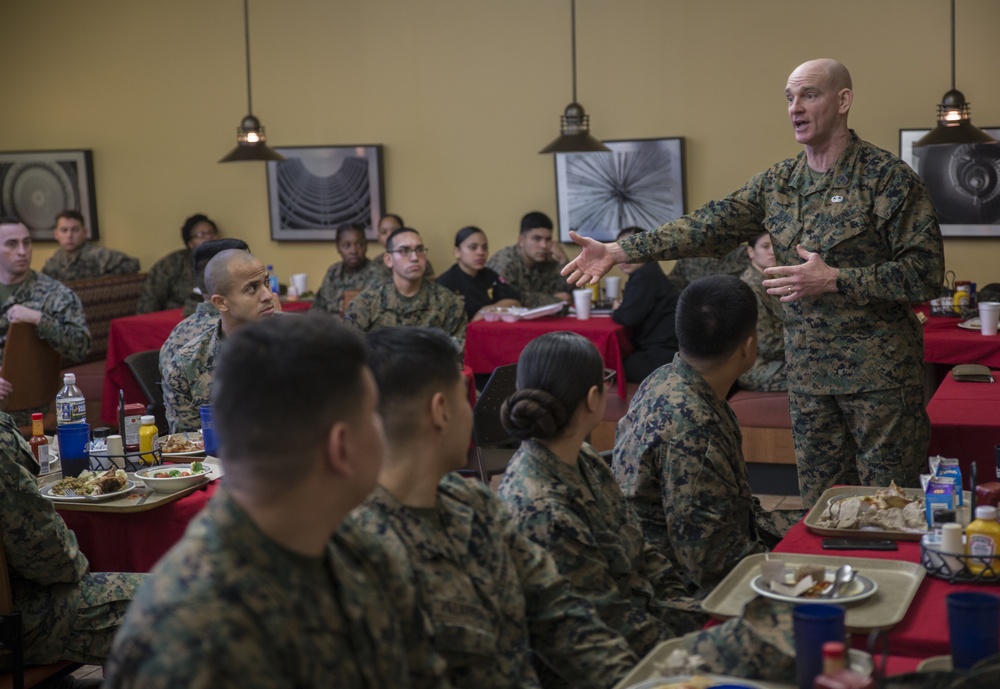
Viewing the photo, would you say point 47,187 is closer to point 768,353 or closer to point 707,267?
point 707,267

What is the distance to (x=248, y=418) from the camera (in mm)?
1358

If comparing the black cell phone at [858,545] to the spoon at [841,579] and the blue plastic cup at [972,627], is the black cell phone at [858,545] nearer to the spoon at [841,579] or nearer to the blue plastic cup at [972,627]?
the spoon at [841,579]

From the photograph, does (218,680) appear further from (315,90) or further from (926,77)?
(315,90)

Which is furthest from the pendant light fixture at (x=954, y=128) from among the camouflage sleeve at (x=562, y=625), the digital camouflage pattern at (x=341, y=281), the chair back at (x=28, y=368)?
the camouflage sleeve at (x=562, y=625)

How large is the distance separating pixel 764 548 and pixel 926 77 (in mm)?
5448

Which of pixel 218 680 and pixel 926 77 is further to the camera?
pixel 926 77

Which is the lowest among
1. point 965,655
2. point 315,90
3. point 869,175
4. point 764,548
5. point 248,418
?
point 764,548

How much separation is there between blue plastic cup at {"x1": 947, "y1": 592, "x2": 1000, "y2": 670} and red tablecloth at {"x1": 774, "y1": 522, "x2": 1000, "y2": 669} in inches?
6.0

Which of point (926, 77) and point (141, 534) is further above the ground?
point (926, 77)

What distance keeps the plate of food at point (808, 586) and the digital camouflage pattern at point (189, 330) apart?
2.49 m

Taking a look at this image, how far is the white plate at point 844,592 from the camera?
1.97 metres

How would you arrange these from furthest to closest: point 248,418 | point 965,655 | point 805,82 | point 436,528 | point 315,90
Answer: point 315,90
point 805,82
point 436,528
point 965,655
point 248,418

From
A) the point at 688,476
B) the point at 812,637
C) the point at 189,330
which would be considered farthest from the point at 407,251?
the point at 812,637

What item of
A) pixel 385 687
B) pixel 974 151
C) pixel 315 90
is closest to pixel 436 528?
pixel 385 687
